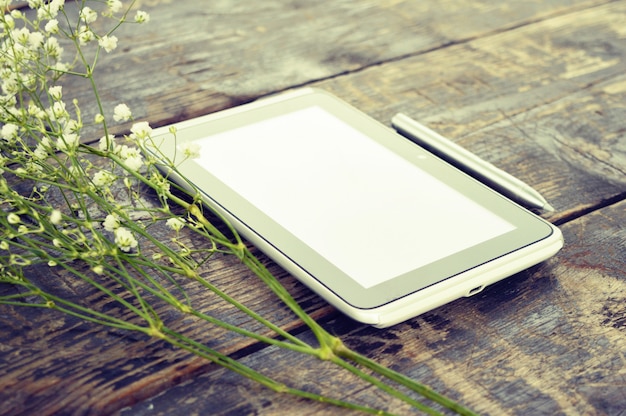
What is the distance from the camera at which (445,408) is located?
65 cm

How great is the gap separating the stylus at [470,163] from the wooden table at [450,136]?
5 centimetres

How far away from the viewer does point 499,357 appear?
2.31ft

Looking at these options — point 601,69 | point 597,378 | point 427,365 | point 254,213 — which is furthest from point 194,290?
point 601,69

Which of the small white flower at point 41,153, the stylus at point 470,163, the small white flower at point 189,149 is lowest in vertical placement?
the stylus at point 470,163

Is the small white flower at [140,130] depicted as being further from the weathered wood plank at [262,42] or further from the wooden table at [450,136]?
the weathered wood plank at [262,42]

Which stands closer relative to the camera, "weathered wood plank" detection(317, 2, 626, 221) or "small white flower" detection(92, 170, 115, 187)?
"small white flower" detection(92, 170, 115, 187)

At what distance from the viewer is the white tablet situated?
0.72m

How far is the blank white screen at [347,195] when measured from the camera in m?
0.75

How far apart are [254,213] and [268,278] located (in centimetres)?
11

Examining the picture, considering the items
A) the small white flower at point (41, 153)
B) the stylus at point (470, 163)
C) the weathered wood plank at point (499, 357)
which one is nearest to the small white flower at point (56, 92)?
the small white flower at point (41, 153)

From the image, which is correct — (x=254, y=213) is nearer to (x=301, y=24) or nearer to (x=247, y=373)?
(x=247, y=373)

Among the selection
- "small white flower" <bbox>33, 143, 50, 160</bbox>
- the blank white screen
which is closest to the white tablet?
the blank white screen

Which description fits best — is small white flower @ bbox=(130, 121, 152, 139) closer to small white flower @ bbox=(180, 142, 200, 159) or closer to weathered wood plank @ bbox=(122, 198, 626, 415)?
small white flower @ bbox=(180, 142, 200, 159)

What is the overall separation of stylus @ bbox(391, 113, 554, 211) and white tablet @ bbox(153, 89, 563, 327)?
0.06m
